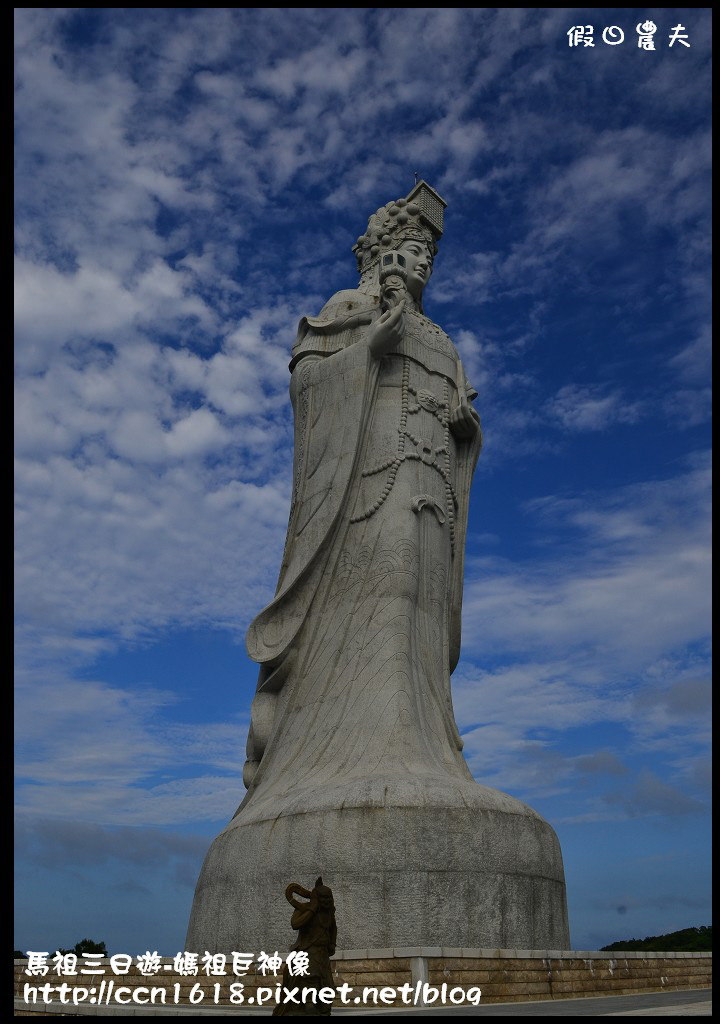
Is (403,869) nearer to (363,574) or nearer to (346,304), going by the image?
(363,574)

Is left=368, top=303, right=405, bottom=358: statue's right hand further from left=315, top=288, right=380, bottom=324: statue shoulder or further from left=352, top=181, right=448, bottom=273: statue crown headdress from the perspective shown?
left=352, top=181, right=448, bottom=273: statue crown headdress

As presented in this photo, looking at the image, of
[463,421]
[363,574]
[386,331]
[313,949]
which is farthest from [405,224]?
[313,949]

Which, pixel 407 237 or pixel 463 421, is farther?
pixel 407 237

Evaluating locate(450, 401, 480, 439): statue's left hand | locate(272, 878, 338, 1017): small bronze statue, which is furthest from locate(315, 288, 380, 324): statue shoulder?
locate(272, 878, 338, 1017): small bronze statue

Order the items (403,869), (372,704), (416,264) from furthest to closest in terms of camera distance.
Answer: (416,264) < (372,704) < (403,869)

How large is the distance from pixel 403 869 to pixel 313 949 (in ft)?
9.83

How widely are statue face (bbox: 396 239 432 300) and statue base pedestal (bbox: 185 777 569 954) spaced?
6.89 metres

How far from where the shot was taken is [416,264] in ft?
43.9

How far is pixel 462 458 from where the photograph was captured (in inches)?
→ 506

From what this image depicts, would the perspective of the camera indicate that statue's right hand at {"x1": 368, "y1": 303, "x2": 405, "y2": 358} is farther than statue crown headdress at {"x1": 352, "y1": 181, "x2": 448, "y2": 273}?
No

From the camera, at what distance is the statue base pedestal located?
8391mm

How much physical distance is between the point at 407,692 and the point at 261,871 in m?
2.30

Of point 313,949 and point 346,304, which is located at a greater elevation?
point 346,304
